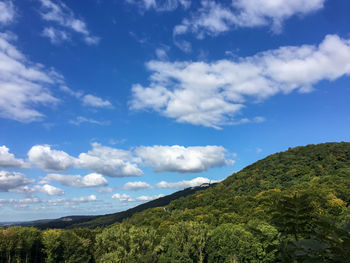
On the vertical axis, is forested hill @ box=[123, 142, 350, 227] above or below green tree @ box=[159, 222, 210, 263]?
above

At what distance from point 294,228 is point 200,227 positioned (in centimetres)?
7438

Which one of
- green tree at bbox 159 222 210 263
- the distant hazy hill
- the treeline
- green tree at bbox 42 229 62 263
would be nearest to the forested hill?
the distant hazy hill

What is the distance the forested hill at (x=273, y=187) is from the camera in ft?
311

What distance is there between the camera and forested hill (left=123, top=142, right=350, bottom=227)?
94750mm

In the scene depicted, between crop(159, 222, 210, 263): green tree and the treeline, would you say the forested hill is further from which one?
crop(159, 222, 210, 263): green tree

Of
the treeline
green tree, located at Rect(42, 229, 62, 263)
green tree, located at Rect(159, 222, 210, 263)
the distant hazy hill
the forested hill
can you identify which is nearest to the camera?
the treeline

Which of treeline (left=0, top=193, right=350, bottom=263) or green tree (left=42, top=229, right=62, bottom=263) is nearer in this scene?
treeline (left=0, top=193, right=350, bottom=263)

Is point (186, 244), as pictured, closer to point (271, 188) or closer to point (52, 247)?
point (52, 247)

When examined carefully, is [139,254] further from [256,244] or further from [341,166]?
[341,166]

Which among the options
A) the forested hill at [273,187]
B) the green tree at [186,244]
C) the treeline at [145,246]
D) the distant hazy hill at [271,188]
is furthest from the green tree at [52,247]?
the forested hill at [273,187]

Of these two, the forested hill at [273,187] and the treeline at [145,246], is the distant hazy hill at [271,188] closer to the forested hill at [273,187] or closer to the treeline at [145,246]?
the forested hill at [273,187]

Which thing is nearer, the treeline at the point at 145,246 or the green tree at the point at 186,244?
the treeline at the point at 145,246

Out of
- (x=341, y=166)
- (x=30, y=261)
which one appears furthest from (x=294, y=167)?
(x=30, y=261)

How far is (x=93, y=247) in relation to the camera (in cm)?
8781
